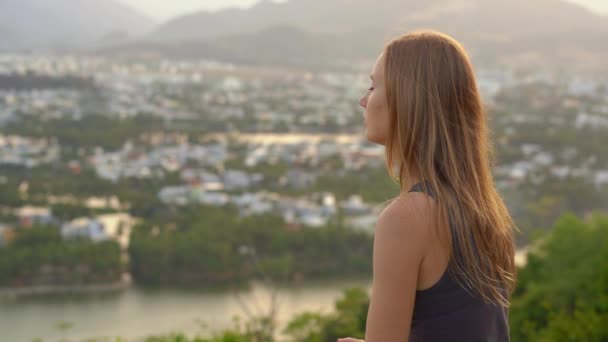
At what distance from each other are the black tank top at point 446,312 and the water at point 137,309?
6022 millimetres

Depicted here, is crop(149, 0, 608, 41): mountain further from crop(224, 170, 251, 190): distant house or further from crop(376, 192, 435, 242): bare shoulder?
crop(376, 192, 435, 242): bare shoulder

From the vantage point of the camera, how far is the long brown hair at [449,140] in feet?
1.83

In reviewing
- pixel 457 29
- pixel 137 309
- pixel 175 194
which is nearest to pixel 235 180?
pixel 175 194

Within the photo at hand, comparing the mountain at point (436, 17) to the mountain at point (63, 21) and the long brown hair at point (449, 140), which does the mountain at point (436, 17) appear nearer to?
the mountain at point (63, 21)

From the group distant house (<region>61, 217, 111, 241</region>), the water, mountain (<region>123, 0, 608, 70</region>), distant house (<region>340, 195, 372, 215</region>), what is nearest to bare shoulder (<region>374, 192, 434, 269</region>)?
the water

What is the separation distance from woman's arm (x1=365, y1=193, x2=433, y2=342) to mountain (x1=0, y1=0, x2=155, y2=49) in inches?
1635

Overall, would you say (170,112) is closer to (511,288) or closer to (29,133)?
(29,133)

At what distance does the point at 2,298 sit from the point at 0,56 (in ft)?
87.9

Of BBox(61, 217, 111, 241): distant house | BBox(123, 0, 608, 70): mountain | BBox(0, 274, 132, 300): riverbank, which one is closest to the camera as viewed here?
BBox(0, 274, 132, 300): riverbank

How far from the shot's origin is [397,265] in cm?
52

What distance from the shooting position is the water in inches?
265

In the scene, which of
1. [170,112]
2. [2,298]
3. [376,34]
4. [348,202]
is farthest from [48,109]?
[376,34]

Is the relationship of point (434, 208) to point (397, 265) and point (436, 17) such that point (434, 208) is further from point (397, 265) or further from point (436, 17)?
point (436, 17)

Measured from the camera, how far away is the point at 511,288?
2.09 ft
